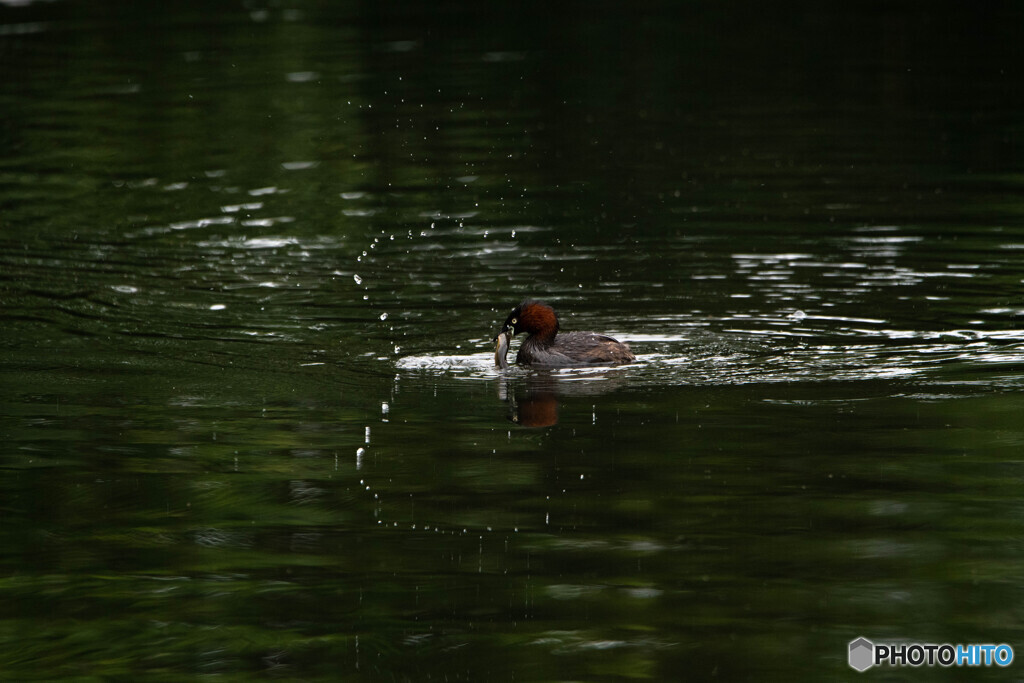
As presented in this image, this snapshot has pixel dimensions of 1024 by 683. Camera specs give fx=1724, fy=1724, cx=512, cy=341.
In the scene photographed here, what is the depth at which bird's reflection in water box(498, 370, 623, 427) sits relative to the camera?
1159cm

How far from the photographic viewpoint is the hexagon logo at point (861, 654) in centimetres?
713

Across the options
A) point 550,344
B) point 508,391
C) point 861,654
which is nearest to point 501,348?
point 550,344

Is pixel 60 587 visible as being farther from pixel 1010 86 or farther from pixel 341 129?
pixel 1010 86

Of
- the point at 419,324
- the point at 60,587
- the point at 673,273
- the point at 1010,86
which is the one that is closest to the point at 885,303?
the point at 673,273

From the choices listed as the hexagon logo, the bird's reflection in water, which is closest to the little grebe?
the bird's reflection in water

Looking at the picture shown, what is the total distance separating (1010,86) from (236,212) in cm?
1511

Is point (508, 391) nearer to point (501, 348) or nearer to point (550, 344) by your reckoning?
point (501, 348)

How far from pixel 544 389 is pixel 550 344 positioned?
834 millimetres

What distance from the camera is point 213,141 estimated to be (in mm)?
26422

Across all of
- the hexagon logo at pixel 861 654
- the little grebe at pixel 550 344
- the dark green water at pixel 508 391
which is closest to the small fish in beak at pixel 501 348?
the little grebe at pixel 550 344

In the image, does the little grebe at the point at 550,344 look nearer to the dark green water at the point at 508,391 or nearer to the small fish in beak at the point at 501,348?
the small fish in beak at the point at 501,348
